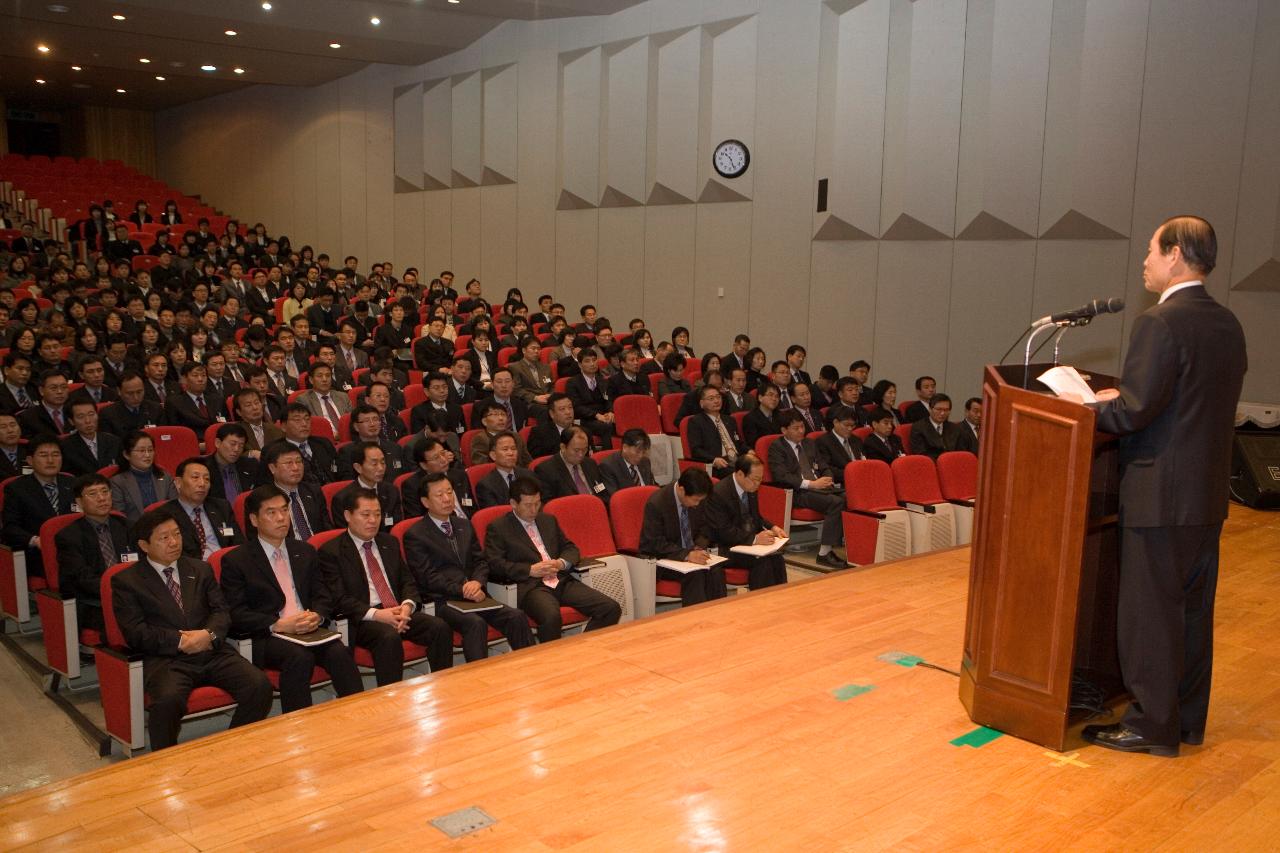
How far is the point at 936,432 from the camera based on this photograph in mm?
7316

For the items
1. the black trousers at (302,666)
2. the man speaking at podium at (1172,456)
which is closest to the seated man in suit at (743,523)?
the black trousers at (302,666)

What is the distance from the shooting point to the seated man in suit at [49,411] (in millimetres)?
5938

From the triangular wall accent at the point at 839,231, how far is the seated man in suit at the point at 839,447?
280 centimetres

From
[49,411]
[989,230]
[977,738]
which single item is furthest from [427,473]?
[989,230]

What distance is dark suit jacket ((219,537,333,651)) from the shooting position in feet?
12.0

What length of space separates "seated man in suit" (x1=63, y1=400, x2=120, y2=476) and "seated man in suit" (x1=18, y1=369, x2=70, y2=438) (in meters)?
0.55

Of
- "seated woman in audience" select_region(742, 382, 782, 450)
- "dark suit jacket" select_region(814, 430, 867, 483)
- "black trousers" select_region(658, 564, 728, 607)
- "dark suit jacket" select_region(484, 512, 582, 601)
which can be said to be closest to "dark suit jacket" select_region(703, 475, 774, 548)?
"black trousers" select_region(658, 564, 728, 607)

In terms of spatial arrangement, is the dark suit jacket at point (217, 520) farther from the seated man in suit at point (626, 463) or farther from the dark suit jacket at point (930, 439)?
the dark suit jacket at point (930, 439)

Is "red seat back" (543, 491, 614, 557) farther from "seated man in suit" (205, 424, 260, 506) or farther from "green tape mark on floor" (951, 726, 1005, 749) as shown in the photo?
"green tape mark on floor" (951, 726, 1005, 749)

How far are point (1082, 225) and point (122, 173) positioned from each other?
52.8 feet

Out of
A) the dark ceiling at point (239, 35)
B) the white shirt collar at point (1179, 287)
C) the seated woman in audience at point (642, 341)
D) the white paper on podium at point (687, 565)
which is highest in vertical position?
the dark ceiling at point (239, 35)

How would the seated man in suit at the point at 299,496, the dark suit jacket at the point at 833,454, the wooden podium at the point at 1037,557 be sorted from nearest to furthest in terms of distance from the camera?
1. the wooden podium at the point at 1037,557
2. the seated man in suit at the point at 299,496
3. the dark suit jacket at the point at 833,454

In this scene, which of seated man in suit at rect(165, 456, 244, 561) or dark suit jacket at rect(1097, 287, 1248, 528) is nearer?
dark suit jacket at rect(1097, 287, 1248, 528)

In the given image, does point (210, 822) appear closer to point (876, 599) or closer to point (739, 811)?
point (739, 811)
